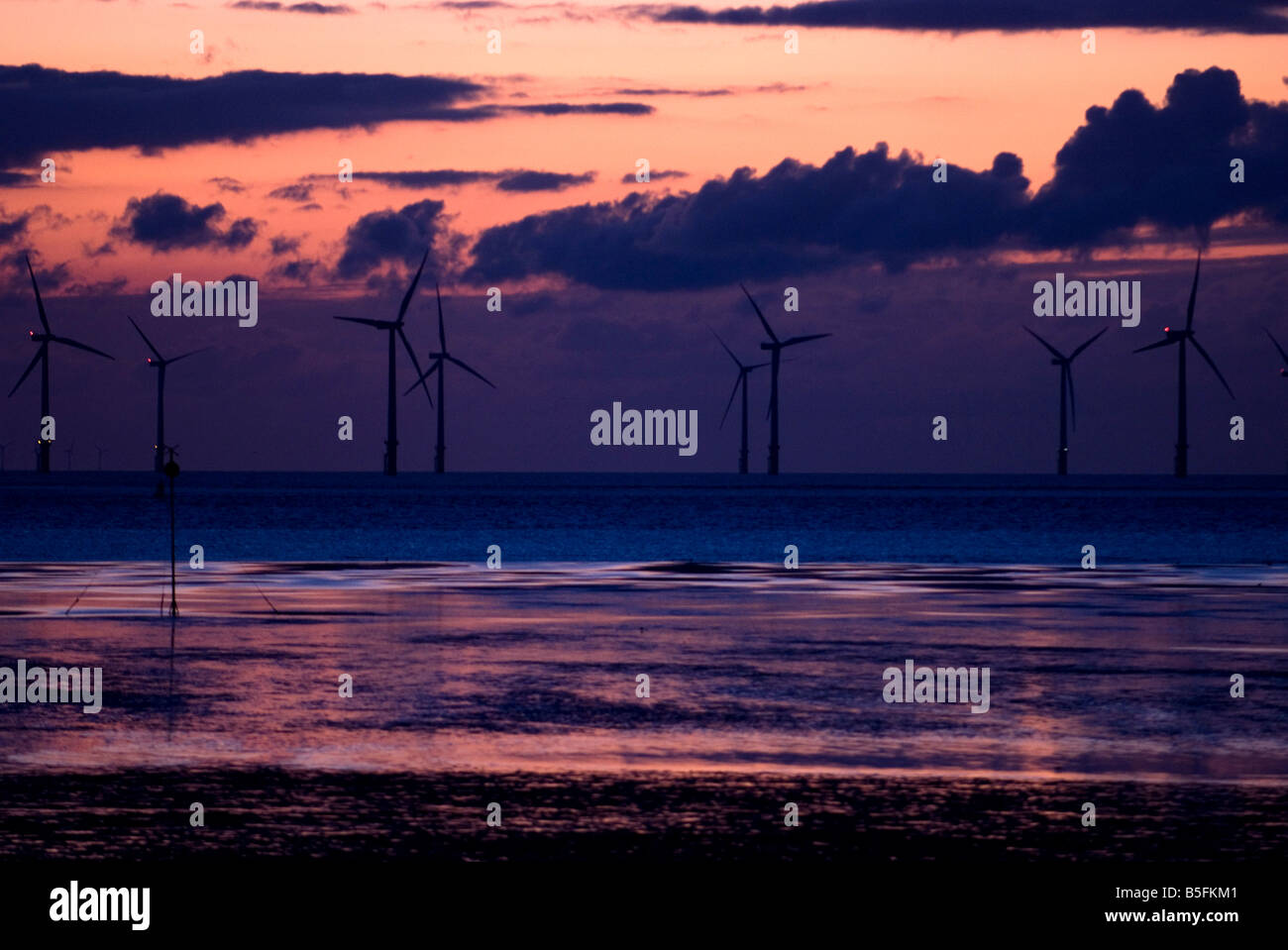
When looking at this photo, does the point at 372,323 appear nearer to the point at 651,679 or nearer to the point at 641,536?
the point at 641,536

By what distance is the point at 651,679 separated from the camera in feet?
74.7

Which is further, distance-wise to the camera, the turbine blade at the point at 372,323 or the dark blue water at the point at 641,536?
the turbine blade at the point at 372,323

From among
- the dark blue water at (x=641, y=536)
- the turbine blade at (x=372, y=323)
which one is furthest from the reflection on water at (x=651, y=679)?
the turbine blade at (x=372, y=323)

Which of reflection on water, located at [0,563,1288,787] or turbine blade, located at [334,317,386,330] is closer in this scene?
reflection on water, located at [0,563,1288,787]

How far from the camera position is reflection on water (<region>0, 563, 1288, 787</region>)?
16422mm

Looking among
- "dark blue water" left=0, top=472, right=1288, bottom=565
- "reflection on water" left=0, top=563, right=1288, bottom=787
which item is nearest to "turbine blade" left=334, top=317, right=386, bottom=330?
"dark blue water" left=0, top=472, right=1288, bottom=565

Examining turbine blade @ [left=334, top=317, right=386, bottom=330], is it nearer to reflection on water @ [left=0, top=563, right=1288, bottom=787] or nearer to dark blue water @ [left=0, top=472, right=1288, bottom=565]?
dark blue water @ [left=0, top=472, right=1288, bottom=565]

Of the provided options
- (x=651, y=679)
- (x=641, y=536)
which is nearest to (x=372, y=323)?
(x=641, y=536)

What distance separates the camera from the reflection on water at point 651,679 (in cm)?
1642

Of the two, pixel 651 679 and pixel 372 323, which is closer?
pixel 651 679

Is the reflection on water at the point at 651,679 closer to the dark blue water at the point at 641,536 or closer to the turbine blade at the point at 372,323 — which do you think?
the dark blue water at the point at 641,536

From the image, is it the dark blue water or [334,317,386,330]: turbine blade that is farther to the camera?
[334,317,386,330]: turbine blade
